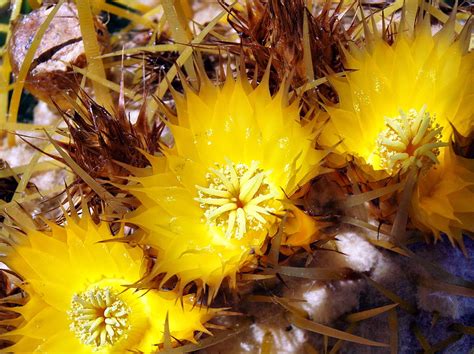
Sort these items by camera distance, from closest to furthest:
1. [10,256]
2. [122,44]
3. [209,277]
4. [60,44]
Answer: [209,277] < [10,256] < [60,44] < [122,44]

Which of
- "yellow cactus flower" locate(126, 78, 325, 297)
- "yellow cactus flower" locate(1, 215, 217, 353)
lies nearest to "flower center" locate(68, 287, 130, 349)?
"yellow cactus flower" locate(1, 215, 217, 353)

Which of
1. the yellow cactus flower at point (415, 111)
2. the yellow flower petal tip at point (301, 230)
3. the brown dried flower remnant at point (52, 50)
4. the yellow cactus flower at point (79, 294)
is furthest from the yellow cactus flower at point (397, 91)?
the brown dried flower remnant at point (52, 50)

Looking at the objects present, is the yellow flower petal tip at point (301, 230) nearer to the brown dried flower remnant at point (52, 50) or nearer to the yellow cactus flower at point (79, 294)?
the yellow cactus flower at point (79, 294)

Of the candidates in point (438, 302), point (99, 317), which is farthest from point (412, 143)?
point (99, 317)

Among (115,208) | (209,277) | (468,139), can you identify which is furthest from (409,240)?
(115,208)

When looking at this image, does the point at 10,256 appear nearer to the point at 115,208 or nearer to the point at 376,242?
the point at 115,208

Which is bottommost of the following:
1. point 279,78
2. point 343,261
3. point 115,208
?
point 343,261

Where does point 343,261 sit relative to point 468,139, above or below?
below
